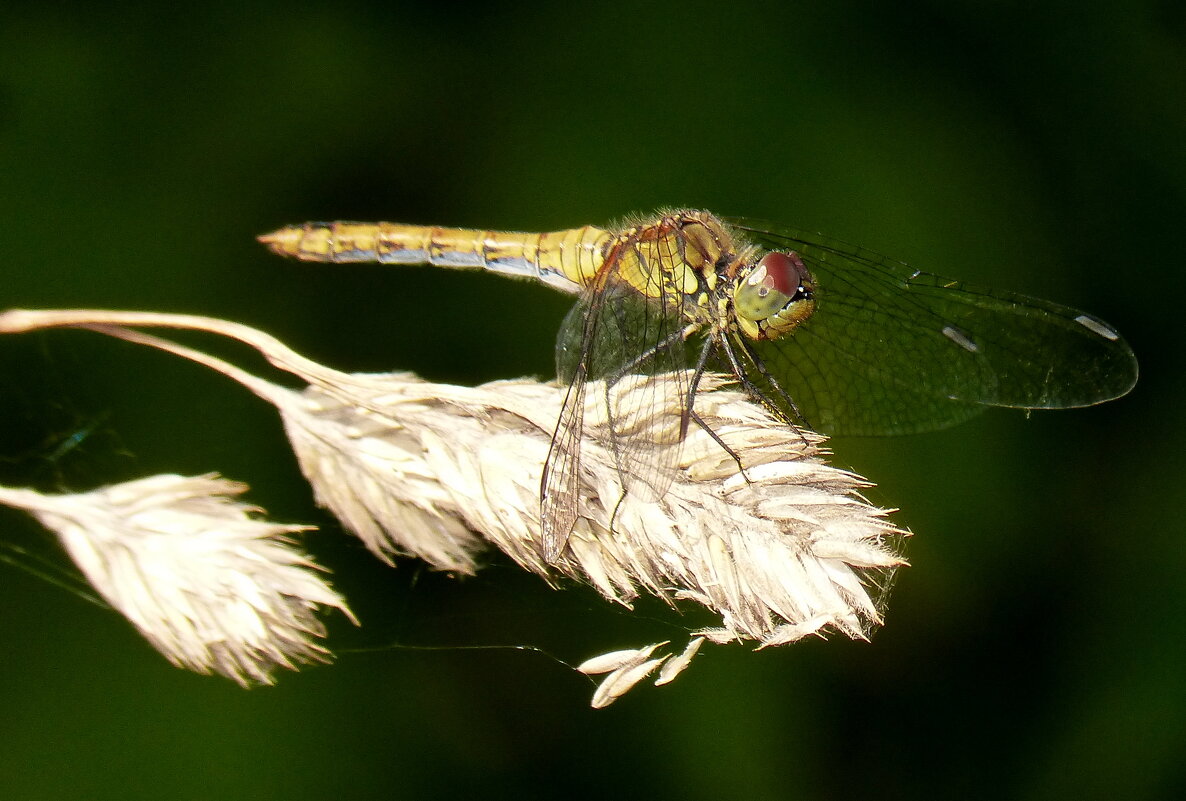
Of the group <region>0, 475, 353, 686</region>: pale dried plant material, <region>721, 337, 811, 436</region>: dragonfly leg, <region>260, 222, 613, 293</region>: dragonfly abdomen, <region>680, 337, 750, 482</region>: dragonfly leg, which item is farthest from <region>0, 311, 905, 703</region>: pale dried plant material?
<region>260, 222, 613, 293</region>: dragonfly abdomen

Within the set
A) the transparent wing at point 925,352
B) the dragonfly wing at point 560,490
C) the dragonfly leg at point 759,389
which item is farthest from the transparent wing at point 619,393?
the transparent wing at point 925,352

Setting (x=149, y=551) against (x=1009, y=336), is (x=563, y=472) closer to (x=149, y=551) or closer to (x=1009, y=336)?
(x=149, y=551)

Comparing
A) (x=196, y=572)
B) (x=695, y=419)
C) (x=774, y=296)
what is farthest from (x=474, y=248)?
(x=196, y=572)

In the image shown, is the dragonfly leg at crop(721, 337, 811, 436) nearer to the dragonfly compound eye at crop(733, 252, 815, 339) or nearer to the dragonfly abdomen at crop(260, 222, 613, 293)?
the dragonfly compound eye at crop(733, 252, 815, 339)

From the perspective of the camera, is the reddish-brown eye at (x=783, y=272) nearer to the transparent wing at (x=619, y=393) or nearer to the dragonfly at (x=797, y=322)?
the dragonfly at (x=797, y=322)

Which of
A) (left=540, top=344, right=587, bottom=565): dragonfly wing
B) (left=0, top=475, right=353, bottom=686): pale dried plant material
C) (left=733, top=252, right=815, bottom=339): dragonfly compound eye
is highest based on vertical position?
(left=733, top=252, right=815, bottom=339): dragonfly compound eye

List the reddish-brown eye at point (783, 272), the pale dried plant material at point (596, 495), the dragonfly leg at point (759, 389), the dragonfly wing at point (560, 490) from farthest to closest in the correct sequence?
1. the reddish-brown eye at point (783, 272)
2. the dragonfly leg at point (759, 389)
3. the dragonfly wing at point (560, 490)
4. the pale dried plant material at point (596, 495)

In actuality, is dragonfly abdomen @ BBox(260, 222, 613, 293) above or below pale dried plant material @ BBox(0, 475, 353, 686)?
above

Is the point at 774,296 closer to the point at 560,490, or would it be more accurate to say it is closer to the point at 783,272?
the point at 783,272
